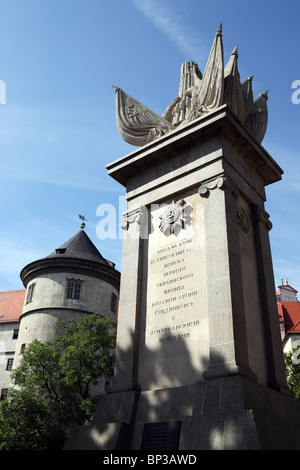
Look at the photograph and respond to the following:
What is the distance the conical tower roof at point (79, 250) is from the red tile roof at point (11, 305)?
14.3 m

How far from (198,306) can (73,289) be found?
2857 cm

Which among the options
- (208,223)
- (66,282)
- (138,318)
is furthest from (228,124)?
(66,282)

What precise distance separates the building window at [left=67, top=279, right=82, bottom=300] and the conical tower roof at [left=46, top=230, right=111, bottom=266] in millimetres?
2218

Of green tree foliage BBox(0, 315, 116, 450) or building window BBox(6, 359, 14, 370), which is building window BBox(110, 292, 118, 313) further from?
building window BBox(6, 359, 14, 370)

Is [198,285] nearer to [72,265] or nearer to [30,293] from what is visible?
[72,265]

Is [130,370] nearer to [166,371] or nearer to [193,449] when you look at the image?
[166,371]

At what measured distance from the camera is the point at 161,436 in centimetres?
893

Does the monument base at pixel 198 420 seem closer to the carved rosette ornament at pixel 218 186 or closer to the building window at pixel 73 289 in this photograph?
the carved rosette ornament at pixel 218 186

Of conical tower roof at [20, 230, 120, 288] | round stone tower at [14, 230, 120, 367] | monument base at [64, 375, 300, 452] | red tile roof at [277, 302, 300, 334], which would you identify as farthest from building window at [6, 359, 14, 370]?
monument base at [64, 375, 300, 452]

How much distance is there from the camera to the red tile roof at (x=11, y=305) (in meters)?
52.1

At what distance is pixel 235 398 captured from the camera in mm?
8461

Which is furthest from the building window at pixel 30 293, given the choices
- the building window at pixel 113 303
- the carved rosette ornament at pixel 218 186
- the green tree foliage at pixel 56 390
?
the carved rosette ornament at pixel 218 186
